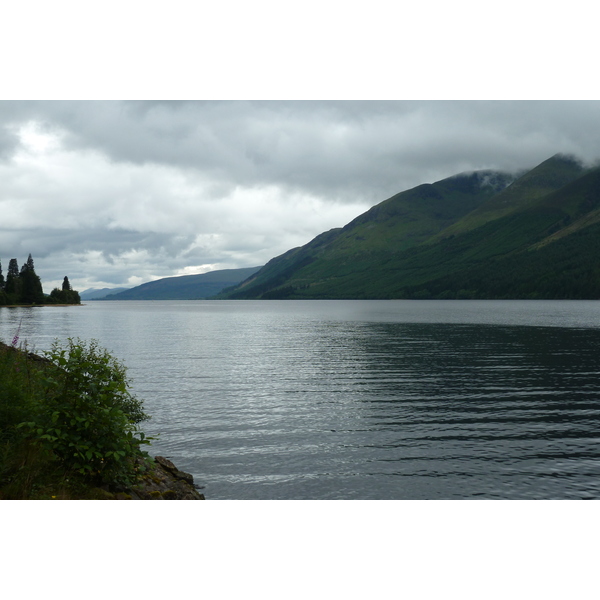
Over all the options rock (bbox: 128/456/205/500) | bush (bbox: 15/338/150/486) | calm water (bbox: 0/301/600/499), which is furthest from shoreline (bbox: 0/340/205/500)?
calm water (bbox: 0/301/600/499)

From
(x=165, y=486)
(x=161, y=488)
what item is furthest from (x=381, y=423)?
(x=161, y=488)

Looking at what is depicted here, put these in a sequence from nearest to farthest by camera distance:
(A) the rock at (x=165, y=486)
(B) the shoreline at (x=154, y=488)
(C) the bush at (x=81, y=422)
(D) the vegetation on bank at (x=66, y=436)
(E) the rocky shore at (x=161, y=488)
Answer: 1. (D) the vegetation on bank at (x=66, y=436)
2. (C) the bush at (x=81, y=422)
3. (B) the shoreline at (x=154, y=488)
4. (E) the rocky shore at (x=161, y=488)
5. (A) the rock at (x=165, y=486)

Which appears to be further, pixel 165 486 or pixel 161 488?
pixel 165 486

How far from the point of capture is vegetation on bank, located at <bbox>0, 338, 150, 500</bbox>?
42.2 feet

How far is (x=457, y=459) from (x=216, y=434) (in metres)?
13.1

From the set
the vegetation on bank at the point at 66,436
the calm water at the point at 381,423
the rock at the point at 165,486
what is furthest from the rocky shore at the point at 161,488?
the calm water at the point at 381,423

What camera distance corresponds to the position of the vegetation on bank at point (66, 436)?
12875 millimetres

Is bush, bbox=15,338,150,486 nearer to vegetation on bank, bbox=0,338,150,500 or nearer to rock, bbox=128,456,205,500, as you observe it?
vegetation on bank, bbox=0,338,150,500

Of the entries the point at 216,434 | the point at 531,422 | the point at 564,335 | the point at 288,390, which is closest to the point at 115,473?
the point at 216,434

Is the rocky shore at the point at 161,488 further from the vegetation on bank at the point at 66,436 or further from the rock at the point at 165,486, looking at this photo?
the vegetation on bank at the point at 66,436

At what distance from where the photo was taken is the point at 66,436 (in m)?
13.2

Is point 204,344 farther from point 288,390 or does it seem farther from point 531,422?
point 531,422

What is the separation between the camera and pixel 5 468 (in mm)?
12648

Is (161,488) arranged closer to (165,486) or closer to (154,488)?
(165,486)
